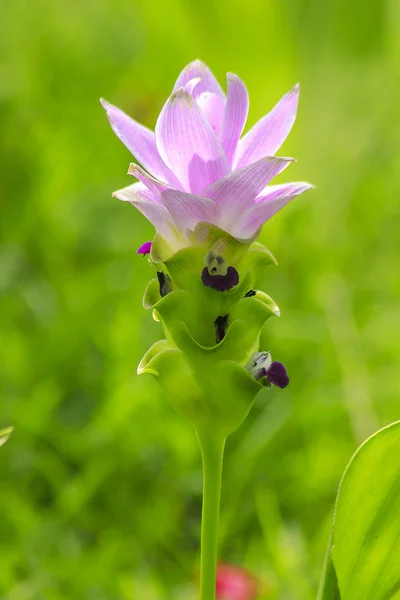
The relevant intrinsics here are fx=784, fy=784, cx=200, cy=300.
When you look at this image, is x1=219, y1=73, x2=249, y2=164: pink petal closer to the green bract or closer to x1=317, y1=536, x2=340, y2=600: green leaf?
the green bract

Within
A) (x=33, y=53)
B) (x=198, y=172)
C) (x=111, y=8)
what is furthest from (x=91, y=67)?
(x=198, y=172)

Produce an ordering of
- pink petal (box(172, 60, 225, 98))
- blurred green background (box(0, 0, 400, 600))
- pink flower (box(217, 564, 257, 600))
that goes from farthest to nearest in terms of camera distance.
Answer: blurred green background (box(0, 0, 400, 600))
pink flower (box(217, 564, 257, 600))
pink petal (box(172, 60, 225, 98))

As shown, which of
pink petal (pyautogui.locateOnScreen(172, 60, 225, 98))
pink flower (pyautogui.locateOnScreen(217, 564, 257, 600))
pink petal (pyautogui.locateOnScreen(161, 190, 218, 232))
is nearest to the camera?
pink petal (pyautogui.locateOnScreen(161, 190, 218, 232))

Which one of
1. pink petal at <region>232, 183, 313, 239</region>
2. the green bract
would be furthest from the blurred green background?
pink petal at <region>232, 183, 313, 239</region>

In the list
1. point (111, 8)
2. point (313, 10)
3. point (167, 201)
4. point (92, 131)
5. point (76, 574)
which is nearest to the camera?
point (167, 201)

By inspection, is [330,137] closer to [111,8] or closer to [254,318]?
[111,8]

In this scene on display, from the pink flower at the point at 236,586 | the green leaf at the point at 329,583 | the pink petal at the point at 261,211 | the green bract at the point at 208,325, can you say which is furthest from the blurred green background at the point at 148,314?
the pink petal at the point at 261,211
